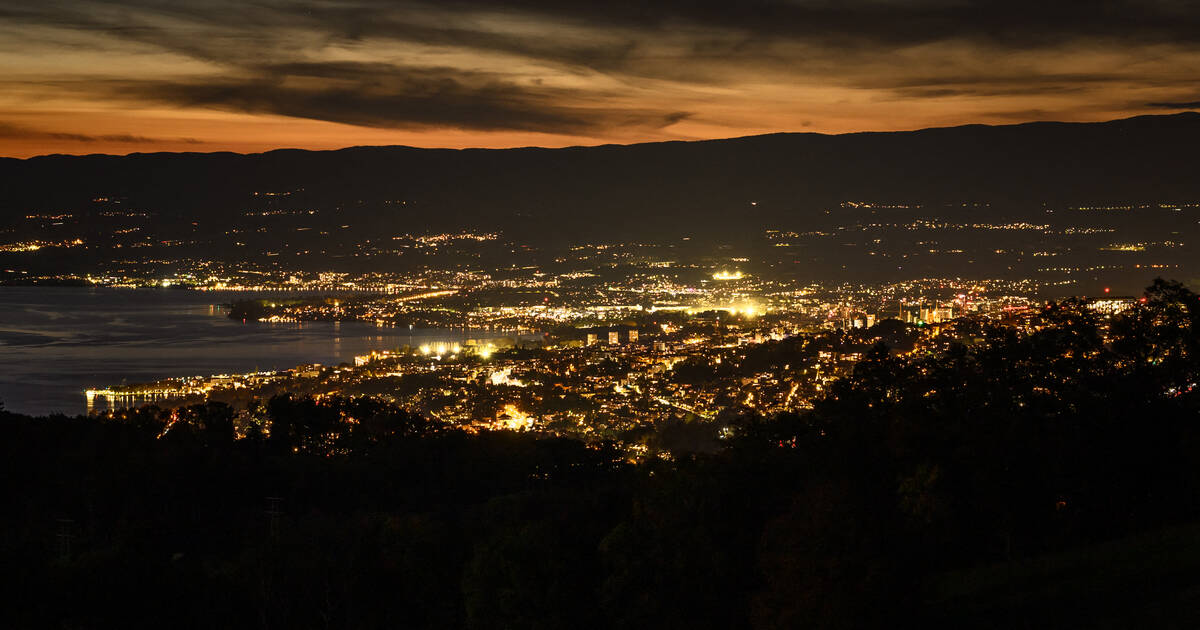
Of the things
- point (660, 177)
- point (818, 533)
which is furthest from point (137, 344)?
point (660, 177)

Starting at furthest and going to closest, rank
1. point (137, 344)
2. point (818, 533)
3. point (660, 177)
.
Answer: point (660, 177), point (137, 344), point (818, 533)

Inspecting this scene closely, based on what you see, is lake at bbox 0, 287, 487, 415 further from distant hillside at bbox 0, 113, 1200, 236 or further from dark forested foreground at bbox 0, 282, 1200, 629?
distant hillside at bbox 0, 113, 1200, 236

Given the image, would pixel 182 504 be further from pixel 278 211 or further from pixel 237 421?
pixel 278 211

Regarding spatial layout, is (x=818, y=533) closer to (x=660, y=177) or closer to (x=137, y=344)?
(x=137, y=344)

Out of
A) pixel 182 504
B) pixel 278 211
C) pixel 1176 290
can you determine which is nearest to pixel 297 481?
pixel 182 504

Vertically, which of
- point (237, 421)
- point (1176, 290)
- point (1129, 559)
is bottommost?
point (237, 421)
